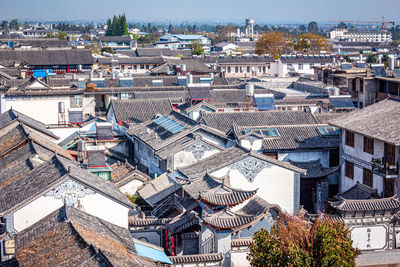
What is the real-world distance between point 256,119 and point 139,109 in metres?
10.3

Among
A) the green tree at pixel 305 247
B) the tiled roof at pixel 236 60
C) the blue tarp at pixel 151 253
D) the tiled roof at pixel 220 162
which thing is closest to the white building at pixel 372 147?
the tiled roof at pixel 220 162

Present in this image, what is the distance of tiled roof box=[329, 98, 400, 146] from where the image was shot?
95.5 feet

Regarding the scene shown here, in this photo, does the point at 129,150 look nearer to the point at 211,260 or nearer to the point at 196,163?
the point at 196,163

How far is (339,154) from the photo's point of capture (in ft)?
110

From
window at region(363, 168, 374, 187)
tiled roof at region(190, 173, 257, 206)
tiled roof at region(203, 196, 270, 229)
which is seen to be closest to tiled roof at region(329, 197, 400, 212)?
tiled roof at region(190, 173, 257, 206)

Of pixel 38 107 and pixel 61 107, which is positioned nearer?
pixel 61 107

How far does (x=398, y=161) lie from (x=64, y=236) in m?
16.3

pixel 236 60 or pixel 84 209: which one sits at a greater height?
pixel 236 60

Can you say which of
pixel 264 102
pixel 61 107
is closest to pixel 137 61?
pixel 61 107

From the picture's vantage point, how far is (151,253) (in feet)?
68.5

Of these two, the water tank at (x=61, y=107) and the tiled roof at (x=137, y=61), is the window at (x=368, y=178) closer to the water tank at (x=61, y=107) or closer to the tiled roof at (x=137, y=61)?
the water tank at (x=61, y=107)

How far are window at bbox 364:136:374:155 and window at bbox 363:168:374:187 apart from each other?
0.93 metres

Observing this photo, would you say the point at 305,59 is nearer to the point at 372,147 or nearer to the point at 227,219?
the point at 372,147

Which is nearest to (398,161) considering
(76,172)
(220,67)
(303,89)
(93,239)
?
(76,172)
